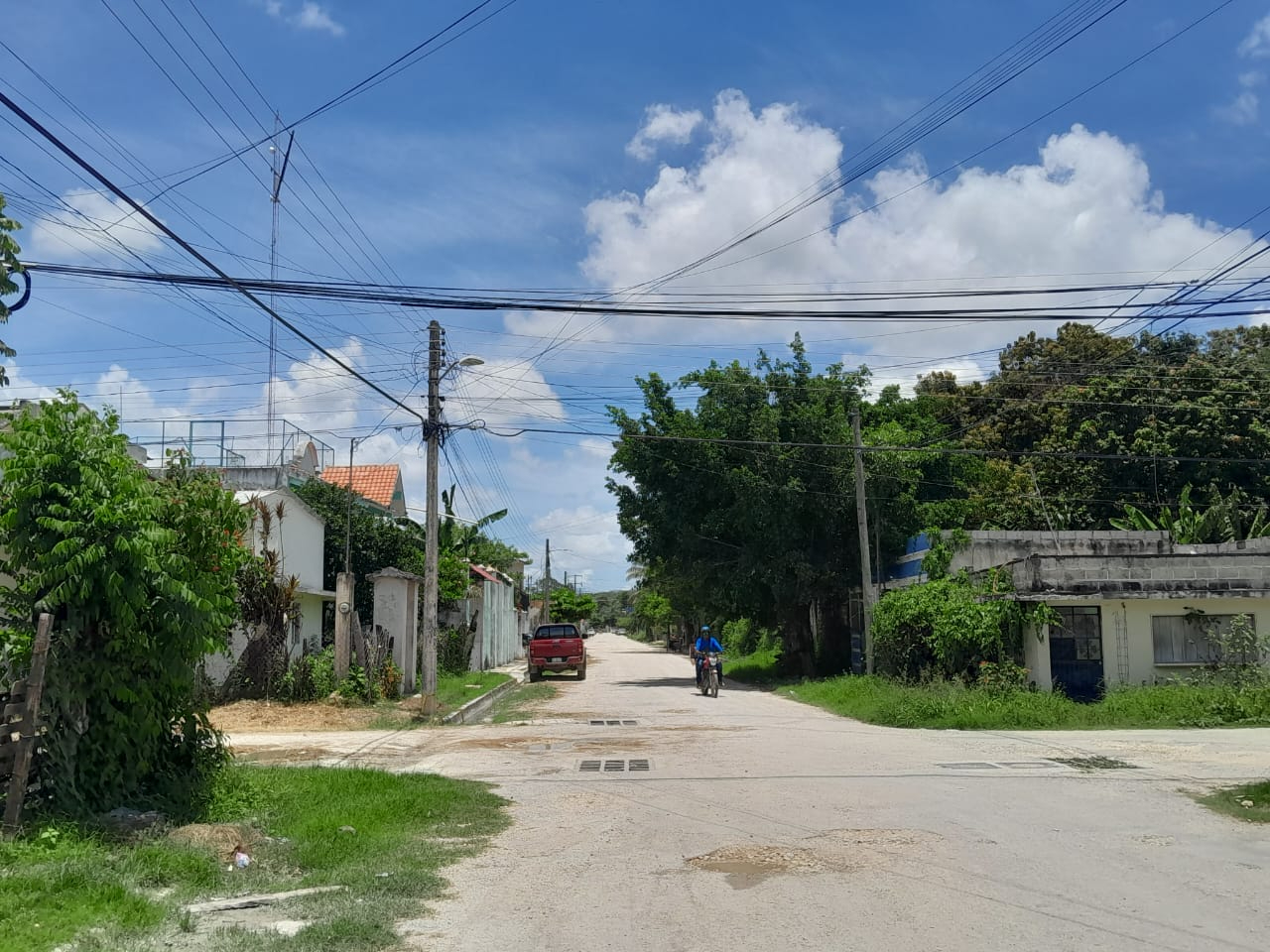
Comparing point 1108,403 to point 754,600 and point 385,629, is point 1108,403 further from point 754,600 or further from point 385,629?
point 385,629

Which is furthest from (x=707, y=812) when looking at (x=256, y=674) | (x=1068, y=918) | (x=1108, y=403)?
(x=1108, y=403)

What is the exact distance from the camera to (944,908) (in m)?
6.75

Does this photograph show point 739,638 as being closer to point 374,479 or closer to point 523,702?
point 374,479

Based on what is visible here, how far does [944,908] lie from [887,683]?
18.2 m

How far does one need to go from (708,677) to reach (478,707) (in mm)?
6352

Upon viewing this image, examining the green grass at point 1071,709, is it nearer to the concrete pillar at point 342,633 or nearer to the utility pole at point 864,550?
the utility pole at point 864,550

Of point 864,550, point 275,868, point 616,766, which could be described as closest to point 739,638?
point 864,550

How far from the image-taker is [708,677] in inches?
1101

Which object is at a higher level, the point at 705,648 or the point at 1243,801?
the point at 705,648

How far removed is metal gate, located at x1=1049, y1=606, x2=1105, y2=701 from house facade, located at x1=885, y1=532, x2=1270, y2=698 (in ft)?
0.07

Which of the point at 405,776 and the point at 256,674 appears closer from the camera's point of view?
the point at 405,776

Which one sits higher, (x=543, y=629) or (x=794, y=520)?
(x=794, y=520)

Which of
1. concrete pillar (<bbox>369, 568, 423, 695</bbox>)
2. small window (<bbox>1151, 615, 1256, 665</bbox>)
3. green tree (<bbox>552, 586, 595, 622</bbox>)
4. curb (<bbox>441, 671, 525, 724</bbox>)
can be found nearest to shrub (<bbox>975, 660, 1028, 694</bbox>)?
small window (<bbox>1151, 615, 1256, 665</bbox>)

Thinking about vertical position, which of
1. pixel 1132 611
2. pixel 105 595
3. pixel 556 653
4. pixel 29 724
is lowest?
pixel 556 653
